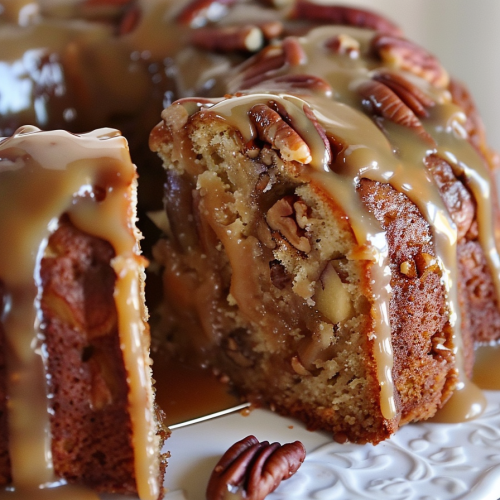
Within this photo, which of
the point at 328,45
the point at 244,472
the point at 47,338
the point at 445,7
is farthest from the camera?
the point at 445,7

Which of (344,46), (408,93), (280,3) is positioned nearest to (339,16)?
(280,3)

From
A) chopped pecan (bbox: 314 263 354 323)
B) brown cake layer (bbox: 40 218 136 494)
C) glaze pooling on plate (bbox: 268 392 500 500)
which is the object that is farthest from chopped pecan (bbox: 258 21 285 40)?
glaze pooling on plate (bbox: 268 392 500 500)

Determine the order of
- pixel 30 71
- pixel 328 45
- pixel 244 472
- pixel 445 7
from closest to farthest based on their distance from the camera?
pixel 244 472 < pixel 328 45 < pixel 30 71 < pixel 445 7

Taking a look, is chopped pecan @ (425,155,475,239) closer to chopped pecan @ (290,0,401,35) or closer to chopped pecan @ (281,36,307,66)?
chopped pecan @ (281,36,307,66)

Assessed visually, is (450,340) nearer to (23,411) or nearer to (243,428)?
(243,428)

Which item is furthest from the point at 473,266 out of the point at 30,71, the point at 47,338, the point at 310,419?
the point at 30,71

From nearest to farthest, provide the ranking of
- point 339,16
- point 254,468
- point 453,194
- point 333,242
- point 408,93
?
point 254,468, point 333,242, point 453,194, point 408,93, point 339,16

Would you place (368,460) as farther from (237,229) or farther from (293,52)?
(293,52)

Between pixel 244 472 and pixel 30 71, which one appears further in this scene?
pixel 30 71
